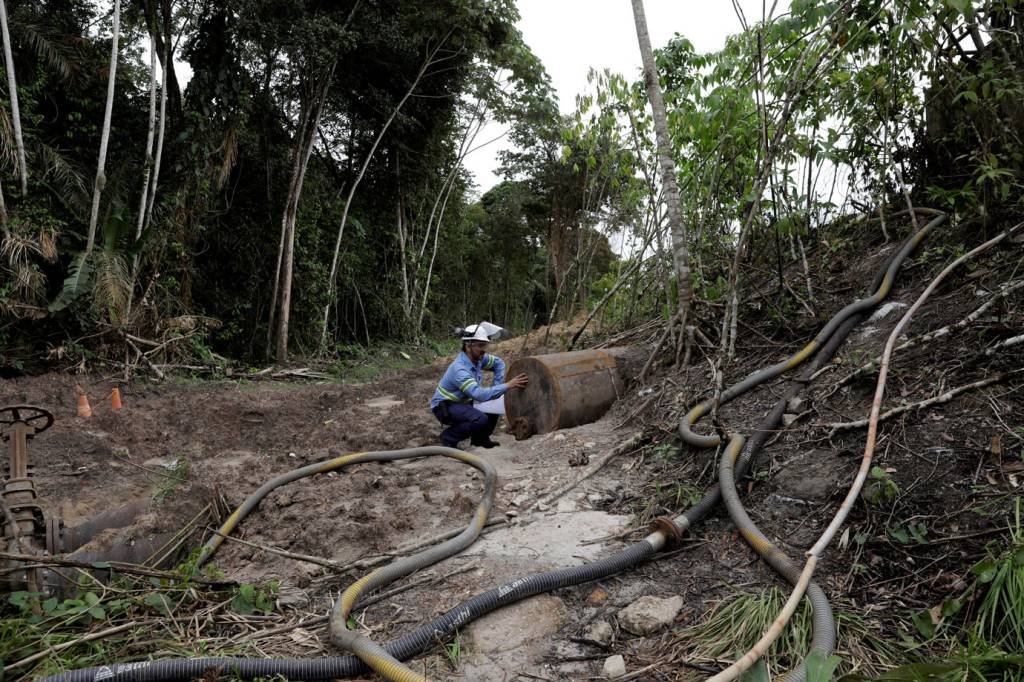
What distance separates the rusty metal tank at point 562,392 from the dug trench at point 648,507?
15cm

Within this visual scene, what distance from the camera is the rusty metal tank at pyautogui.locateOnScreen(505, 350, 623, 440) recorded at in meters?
4.80

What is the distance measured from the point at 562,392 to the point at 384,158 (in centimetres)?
1086

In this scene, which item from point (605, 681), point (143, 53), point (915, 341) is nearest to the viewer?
point (605, 681)

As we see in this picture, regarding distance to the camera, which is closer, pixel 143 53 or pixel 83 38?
pixel 83 38

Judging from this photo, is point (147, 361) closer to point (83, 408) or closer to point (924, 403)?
point (83, 408)

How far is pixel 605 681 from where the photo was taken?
2107 millimetres

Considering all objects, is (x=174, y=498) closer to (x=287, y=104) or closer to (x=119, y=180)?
(x=119, y=180)

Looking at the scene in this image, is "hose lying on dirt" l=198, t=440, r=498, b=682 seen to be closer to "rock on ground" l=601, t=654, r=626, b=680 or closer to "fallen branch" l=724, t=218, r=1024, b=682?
"rock on ground" l=601, t=654, r=626, b=680

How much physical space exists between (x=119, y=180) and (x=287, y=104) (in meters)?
3.97

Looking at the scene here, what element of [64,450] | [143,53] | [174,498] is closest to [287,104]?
[143,53]

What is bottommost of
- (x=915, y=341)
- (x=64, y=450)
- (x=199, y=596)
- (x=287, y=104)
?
(x=199, y=596)

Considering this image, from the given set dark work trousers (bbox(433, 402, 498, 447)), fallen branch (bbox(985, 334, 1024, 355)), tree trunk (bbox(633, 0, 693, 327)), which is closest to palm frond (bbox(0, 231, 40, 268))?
dark work trousers (bbox(433, 402, 498, 447))

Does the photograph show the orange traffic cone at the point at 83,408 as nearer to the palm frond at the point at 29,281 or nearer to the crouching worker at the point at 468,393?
the palm frond at the point at 29,281

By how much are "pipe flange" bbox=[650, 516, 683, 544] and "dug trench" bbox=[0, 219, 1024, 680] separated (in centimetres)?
6
